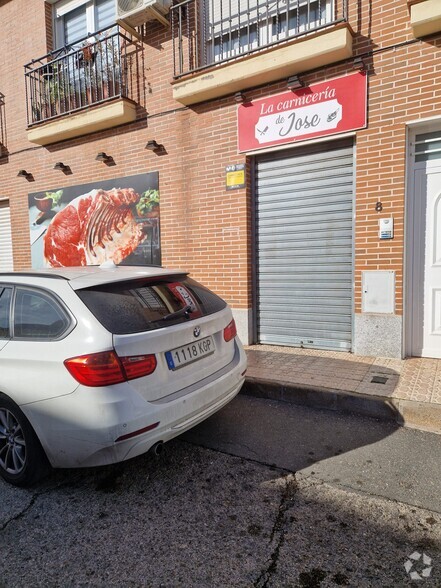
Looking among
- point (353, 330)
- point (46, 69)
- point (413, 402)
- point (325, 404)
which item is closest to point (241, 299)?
point (353, 330)

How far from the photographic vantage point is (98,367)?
263cm

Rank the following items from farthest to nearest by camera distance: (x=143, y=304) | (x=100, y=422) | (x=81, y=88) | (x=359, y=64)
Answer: (x=81, y=88)
(x=359, y=64)
(x=143, y=304)
(x=100, y=422)

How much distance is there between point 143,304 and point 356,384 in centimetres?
263

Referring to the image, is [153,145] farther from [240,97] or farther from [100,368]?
[100,368]

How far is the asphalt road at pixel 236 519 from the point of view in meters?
2.19

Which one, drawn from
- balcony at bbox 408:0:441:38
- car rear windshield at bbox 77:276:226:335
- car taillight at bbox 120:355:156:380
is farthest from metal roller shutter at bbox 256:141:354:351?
car taillight at bbox 120:355:156:380

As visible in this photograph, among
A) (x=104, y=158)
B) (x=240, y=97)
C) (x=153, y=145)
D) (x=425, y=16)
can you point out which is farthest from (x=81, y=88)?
(x=425, y=16)

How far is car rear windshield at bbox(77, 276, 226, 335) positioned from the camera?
2.83 m

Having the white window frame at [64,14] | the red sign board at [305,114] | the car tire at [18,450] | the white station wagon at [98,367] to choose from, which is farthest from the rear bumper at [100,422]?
the white window frame at [64,14]

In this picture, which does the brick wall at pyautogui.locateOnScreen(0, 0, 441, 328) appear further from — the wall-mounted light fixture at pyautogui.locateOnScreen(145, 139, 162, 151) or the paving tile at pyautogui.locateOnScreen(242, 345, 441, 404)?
the paving tile at pyautogui.locateOnScreen(242, 345, 441, 404)

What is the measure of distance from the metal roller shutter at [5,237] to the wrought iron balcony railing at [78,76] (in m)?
2.34

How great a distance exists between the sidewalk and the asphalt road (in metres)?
0.28

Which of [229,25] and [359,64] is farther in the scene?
[229,25]

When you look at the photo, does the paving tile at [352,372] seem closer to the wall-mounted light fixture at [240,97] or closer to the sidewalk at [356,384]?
the sidewalk at [356,384]
